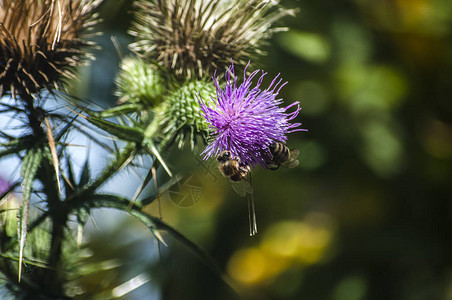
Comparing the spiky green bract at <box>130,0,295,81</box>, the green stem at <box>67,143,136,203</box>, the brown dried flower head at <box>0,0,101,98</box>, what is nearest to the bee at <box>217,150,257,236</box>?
the green stem at <box>67,143,136,203</box>

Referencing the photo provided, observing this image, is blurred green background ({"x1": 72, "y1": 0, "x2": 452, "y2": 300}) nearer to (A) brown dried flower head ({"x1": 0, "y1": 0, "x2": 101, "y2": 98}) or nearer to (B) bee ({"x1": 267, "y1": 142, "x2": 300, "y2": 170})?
(B) bee ({"x1": 267, "y1": 142, "x2": 300, "y2": 170})

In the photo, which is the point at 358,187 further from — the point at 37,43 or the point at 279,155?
the point at 37,43

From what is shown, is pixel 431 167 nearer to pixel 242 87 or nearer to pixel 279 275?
pixel 279 275

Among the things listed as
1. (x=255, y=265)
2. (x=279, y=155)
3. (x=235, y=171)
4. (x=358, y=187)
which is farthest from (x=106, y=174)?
(x=358, y=187)

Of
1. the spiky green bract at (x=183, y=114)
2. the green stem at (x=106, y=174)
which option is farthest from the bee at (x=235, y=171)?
the green stem at (x=106, y=174)

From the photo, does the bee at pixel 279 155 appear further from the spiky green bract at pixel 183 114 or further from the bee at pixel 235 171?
the spiky green bract at pixel 183 114

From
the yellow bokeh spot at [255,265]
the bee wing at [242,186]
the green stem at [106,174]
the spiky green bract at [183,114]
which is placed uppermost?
the spiky green bract at [183,114]

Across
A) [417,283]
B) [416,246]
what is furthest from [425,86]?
[417,283]
